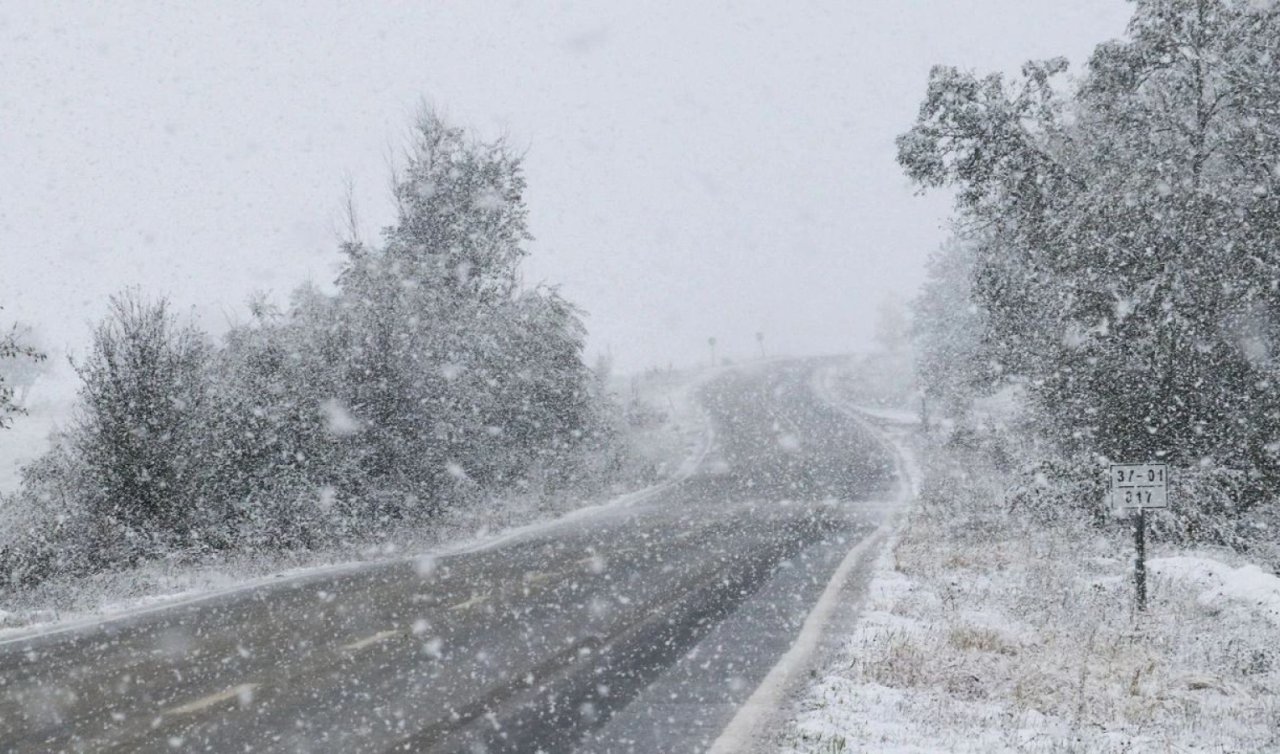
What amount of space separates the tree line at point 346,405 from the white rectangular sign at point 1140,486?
1173 cm

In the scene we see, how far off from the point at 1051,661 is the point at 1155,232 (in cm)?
921

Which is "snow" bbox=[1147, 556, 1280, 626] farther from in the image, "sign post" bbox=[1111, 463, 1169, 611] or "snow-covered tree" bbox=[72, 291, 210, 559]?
"snow-covered tree" bbox=[72, 291, 210, 559]

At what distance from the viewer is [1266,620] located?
28.1 ft

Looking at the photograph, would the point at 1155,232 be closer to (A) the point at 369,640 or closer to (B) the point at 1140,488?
(B) the point at 1140,488

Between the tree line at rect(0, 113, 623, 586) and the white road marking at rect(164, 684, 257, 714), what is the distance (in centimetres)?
719

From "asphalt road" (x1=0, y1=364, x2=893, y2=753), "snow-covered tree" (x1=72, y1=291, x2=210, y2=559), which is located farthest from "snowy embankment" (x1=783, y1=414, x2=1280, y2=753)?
"snow-covered tree" (x1=72, y1=291, x2=210, y2=559)

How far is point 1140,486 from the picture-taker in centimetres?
918

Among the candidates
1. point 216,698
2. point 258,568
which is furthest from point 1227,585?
point 258,568

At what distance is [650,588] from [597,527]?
715cm

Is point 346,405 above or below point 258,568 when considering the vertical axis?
above

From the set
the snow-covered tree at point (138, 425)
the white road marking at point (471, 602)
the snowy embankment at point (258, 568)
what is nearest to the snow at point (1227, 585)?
the white road marking at point (471, 602)

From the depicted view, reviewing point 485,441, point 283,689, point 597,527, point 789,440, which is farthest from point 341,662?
point 789,440

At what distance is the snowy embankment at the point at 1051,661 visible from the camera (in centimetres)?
566

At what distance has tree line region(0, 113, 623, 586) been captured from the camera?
1355 centimetres
